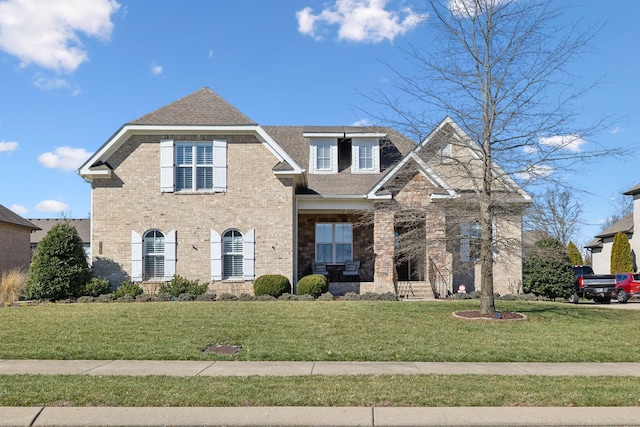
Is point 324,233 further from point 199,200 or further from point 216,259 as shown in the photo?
point 199,200

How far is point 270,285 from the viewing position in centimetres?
2008

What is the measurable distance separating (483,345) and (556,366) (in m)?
1.81

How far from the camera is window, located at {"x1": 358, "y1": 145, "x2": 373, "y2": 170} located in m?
25.4

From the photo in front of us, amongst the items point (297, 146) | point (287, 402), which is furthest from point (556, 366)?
point (297, 146)

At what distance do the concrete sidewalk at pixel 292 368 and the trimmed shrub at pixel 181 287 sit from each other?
978 cm

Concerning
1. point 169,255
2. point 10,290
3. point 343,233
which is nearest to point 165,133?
point 169,255

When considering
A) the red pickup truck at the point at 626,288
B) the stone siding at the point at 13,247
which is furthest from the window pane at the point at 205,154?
the red pickup truck at the point at 626,288

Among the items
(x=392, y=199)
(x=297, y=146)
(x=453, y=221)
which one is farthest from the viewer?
(x=297, y=146)

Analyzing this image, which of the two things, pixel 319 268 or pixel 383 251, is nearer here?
pixel 383 251

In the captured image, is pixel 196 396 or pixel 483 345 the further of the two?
pixel 483 345

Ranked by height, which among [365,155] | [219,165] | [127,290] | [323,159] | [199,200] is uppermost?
[365,155]

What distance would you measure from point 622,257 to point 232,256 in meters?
27.2

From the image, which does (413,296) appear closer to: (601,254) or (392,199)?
(392,199)

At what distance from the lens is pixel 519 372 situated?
9.47 m
